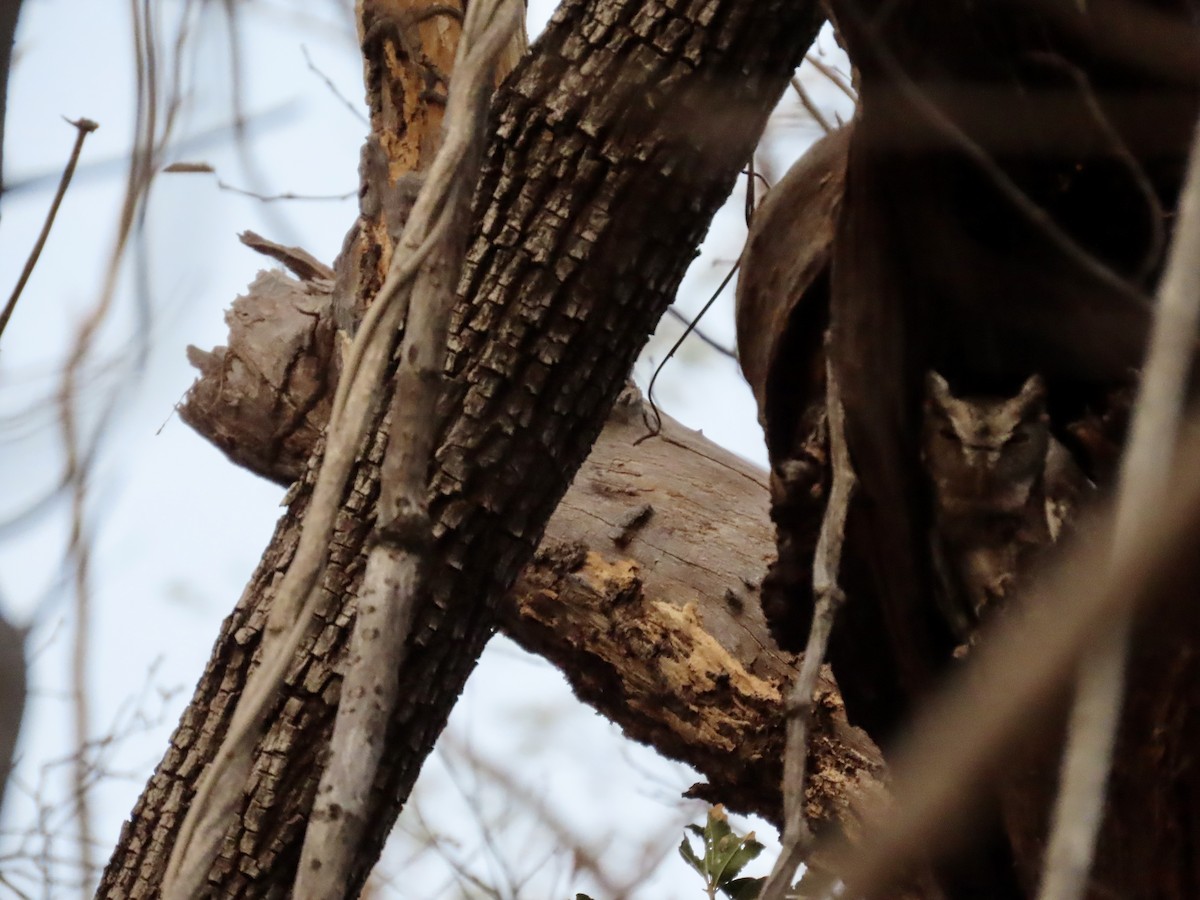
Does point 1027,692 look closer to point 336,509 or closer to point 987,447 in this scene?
point 336,509

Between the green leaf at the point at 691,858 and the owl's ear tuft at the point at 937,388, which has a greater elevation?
the owl's ear tuft at the point at 937,388

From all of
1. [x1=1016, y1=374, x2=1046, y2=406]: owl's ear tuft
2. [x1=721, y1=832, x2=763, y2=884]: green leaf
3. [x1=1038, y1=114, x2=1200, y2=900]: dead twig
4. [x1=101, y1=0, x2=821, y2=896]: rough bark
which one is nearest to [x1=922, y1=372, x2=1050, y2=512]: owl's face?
[x1=1016, y1=374, x2=1046, y2=406]: owl's ear tuft

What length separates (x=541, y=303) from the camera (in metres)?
0.88

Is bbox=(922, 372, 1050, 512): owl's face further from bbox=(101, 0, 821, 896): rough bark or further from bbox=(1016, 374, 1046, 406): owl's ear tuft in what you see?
bbox=(101, 0, 821, 896): rough bark

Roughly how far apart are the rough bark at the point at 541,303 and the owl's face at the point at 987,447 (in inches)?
11.0

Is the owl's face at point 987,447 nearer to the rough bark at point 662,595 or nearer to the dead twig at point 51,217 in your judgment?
the dead twig at point 51,217

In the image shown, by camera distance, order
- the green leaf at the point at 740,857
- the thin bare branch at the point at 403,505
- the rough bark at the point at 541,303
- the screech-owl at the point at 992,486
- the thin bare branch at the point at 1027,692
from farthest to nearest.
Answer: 1. the green leaf at the point at 740,857
2. the rough bark at the point at 541,303
3. the screech-owl at the point at 992,486
4. the thin bare branch at the point at 403,505
5. the thin bare branch at the point at 1027,692

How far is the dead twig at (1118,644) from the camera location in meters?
0.30

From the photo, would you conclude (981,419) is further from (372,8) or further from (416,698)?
(372,8)

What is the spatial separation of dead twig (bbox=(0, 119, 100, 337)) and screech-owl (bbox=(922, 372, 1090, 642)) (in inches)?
20.9

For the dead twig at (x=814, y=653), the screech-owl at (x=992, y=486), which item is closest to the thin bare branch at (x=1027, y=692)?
the dead twig at (x=814, y=653)

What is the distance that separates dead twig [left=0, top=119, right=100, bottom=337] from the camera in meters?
0.58

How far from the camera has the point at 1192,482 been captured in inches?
10.4

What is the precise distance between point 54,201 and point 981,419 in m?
0.56
